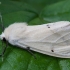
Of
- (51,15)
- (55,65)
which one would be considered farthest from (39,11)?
(55,65)

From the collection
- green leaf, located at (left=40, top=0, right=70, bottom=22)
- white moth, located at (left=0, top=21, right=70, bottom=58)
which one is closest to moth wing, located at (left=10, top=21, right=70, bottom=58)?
white moth, located at (left=0, top=21, right=70, bottom=58)

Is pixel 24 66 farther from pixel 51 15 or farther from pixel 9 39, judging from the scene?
pixel 51 15

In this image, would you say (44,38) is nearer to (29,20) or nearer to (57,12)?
(29,20)

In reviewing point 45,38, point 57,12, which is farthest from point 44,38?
point 57,12

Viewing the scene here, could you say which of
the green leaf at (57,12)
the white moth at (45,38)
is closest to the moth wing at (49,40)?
the white moth at (45,38)

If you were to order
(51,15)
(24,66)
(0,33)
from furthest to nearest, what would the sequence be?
(51,15)
(0,33)
(24,66)

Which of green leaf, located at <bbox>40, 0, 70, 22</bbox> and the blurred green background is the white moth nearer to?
the blurred green background
